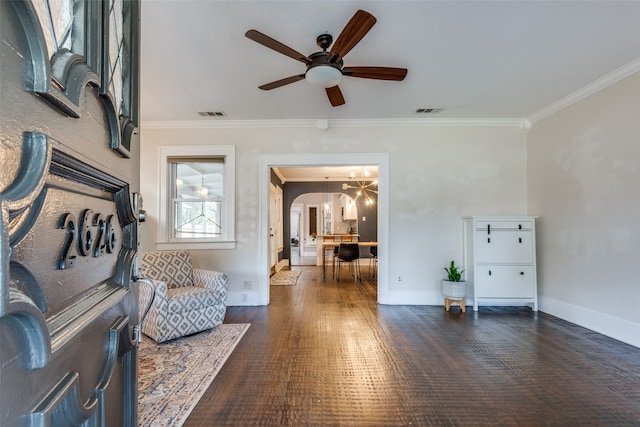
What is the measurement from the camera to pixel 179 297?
8.82ft

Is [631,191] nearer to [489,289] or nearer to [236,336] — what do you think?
[489,289]

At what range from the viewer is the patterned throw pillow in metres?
2.98

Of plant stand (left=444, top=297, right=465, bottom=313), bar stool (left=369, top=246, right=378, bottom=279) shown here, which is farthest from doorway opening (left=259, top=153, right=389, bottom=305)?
bar stool (left=369, top=246, right=378, bottom=279)

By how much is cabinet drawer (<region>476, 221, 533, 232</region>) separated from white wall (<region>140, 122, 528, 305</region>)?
0.31 metres

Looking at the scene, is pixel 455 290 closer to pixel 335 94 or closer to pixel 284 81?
pixel 335 94

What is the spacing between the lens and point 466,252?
3889 mm

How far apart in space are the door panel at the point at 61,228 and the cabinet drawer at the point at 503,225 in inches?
152

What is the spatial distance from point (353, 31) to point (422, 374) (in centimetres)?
238

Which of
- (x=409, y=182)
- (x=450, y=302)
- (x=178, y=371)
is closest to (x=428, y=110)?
(x=409, y=182)

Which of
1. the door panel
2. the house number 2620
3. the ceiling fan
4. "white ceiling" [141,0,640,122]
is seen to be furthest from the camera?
"white ceiling" [141,0,640,122]

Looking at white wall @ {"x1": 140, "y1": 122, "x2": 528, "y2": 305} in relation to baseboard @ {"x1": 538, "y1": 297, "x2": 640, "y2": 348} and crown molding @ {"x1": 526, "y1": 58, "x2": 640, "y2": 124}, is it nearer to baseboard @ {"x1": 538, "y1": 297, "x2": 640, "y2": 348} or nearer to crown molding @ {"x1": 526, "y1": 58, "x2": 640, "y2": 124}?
crown molding @ {"x1": 526, "y1": 58, "x2": 640, "y2": 124}

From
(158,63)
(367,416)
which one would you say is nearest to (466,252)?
(367,416)

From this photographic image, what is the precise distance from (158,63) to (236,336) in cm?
259

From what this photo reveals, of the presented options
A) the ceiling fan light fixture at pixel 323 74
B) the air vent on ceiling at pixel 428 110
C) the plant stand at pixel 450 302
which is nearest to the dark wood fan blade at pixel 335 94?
the ceiling fan light fixture at pixel 323 74
